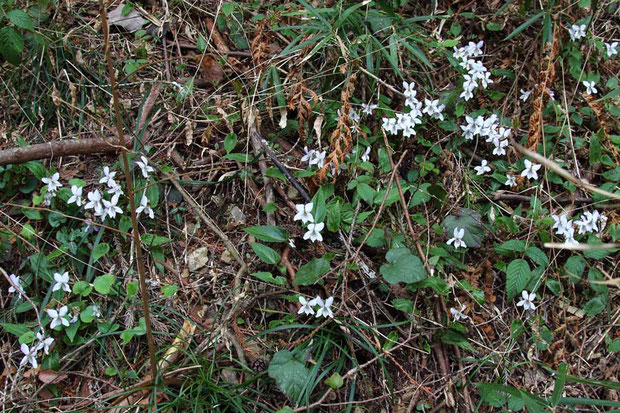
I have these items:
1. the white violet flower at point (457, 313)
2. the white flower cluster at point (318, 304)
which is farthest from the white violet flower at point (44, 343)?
the white violet flower at point (457, 313)

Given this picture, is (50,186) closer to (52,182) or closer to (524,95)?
(52,182)

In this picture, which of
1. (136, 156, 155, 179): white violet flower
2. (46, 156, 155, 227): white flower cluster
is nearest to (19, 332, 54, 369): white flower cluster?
(46, 156, 155, 227): white flower cluster

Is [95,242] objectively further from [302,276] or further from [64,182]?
[302,276]

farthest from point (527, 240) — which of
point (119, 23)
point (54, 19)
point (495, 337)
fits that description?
point (54, 19)

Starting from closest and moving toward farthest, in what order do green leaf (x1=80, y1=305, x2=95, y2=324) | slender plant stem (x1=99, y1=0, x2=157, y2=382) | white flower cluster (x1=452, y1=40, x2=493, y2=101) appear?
slender plant stem (x1=99, y1=0, x2=157, y2=382) → green leaf (x1=80, y1=305, x2=95, y2=324) → white flower cluster (x1=452, y1=40, x2=493, y2=101)

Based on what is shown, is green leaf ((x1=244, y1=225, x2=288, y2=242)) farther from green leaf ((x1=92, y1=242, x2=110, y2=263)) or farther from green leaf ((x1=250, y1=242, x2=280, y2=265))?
green leaf ((x1=92, y1=242, x2=110, y2=263))
